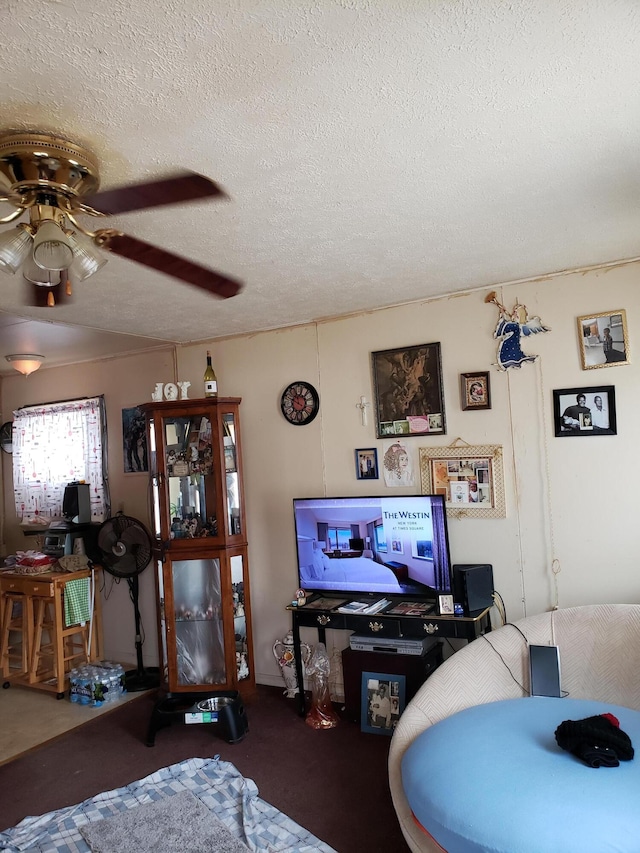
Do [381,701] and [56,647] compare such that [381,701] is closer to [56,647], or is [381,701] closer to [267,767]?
[267,767]

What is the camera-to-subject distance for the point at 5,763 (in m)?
3.55

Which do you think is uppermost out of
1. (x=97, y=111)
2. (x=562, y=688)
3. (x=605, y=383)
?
(x=97, y=111)

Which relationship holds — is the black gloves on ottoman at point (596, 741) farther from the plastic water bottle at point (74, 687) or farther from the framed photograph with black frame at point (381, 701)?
A: the plastic water bottle at point (74, 687)

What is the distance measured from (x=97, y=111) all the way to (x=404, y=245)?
1547 millimetres

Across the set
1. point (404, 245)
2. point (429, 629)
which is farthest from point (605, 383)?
point (429, 629)

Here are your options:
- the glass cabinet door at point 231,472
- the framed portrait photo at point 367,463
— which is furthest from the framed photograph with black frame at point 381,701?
the glass cabinet door at point 231,472

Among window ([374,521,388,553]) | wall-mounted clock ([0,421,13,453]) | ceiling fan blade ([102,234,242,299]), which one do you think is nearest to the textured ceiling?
ceiling fan blade ([102,234,242,299])

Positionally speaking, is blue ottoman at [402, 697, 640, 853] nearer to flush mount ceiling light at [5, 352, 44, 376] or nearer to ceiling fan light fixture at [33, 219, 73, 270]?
ceiling fan light fixture at [33, 219, 73, 270]

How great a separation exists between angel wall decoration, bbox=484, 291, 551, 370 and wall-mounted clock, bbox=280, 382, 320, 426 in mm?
1260

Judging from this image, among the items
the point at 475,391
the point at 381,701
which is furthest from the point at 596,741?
the point at 475,391

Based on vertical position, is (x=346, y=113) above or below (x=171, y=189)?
above

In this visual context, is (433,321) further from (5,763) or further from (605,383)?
(5,763)

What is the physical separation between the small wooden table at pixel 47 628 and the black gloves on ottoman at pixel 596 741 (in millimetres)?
3629

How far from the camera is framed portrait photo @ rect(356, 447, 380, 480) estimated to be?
407 centimetres
